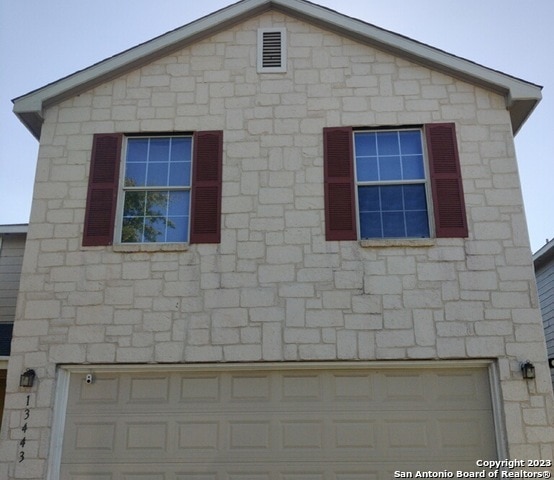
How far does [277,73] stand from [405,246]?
3.19 m

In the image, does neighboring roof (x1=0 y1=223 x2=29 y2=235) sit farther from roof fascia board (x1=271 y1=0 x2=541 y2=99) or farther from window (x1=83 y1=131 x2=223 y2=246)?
roof fascia board (x1=271 y1=0 x2=541 y2=99)

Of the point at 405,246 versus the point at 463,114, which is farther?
the point at 463,114

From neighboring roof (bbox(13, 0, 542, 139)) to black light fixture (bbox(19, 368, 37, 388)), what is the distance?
3.66m

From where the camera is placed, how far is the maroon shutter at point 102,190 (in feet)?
26.3

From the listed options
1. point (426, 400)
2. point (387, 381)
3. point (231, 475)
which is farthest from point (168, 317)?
point (426, 400)

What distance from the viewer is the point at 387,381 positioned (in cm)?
739

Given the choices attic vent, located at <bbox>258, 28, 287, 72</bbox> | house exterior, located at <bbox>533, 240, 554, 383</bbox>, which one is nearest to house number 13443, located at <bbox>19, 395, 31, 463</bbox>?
attic vent, located at <bbox>258, 28, 287, 72</bbox>

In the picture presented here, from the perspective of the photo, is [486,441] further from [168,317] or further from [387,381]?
[168,317]

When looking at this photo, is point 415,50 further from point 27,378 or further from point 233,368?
point 27,378

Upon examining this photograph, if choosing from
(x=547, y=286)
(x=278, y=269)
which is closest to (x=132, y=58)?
(x=278, y=269)

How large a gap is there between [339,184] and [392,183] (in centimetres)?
73

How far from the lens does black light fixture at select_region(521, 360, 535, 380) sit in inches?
278

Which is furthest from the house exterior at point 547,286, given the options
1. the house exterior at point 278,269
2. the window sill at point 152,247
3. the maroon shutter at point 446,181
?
the window sill at point 152,247

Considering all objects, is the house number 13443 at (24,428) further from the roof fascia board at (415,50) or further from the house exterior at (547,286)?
the house exterior at (547,286)
